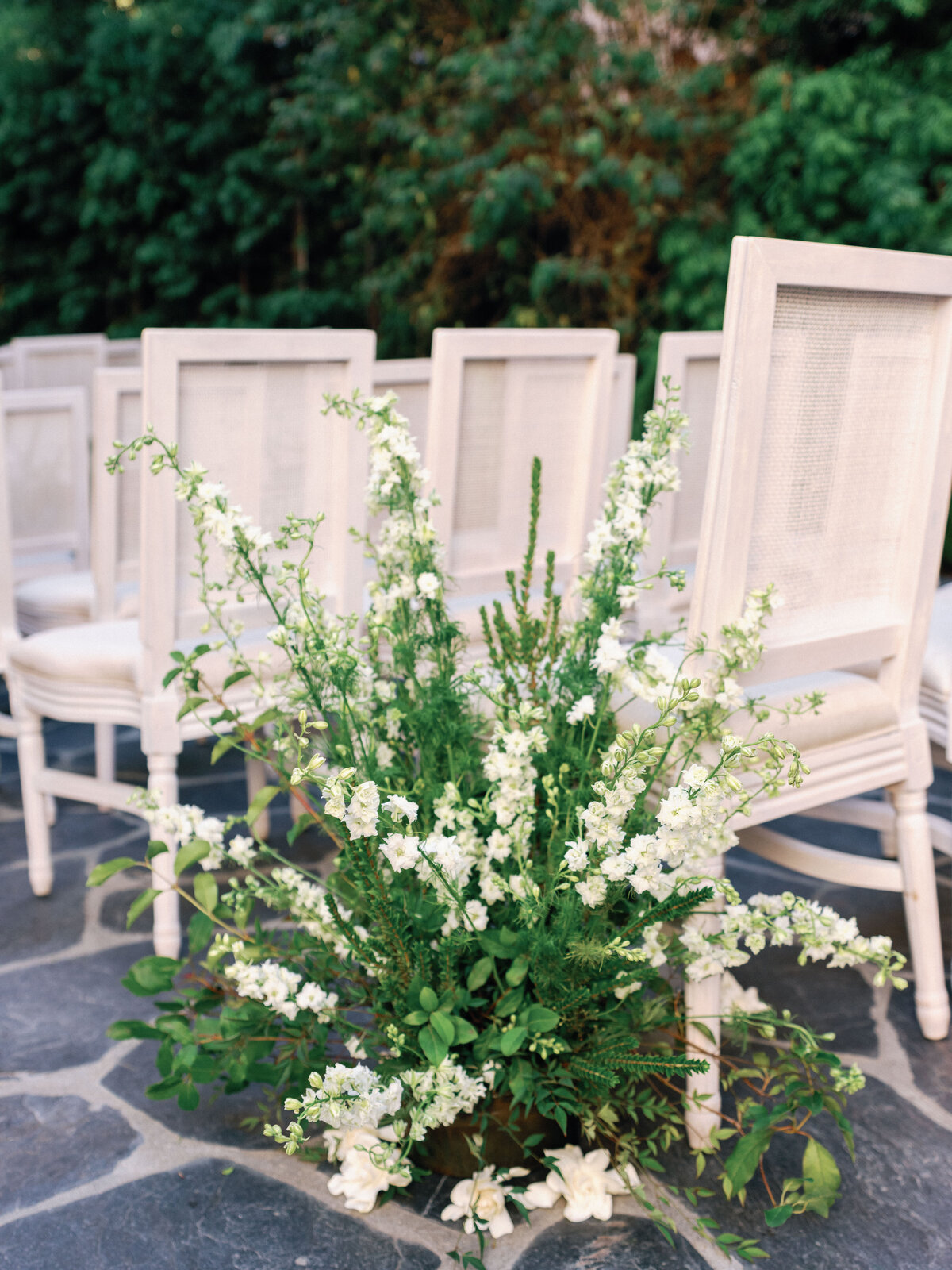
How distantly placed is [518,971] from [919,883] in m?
0.73

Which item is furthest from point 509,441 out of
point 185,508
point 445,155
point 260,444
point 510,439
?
point 445,155

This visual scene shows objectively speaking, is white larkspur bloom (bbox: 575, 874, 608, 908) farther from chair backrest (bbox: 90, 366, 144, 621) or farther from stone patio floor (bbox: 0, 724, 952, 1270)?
chair backrest (bbox: 90, 366, 144, 621)

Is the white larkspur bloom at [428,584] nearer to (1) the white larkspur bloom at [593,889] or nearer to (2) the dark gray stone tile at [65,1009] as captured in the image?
(1) the white larkspur bloom at [593,889]

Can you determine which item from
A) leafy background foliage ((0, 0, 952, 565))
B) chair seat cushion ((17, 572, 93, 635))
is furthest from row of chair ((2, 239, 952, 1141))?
leafy background foliage ((0, 0, 952, 565))

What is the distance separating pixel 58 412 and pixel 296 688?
59.1 inches

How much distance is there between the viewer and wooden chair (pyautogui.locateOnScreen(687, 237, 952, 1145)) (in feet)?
4.35

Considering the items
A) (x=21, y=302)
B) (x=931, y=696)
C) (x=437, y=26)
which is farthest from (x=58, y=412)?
(x=21, y=302)

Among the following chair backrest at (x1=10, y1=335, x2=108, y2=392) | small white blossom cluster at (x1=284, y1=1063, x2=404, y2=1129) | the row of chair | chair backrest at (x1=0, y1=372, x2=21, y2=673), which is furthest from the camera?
chair backrest at (x1=10, y1=335, x2=108, y2=392)

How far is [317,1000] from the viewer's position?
4.40 ft

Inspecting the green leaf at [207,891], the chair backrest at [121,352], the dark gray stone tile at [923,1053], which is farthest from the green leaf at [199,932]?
the chair backrest at [121,352]

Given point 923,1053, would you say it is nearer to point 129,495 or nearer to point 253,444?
point 253,444

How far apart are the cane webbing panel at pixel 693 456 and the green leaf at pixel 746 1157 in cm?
124

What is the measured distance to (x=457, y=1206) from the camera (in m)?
1.34

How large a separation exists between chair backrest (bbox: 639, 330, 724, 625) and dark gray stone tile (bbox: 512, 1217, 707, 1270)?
46.5 inches
